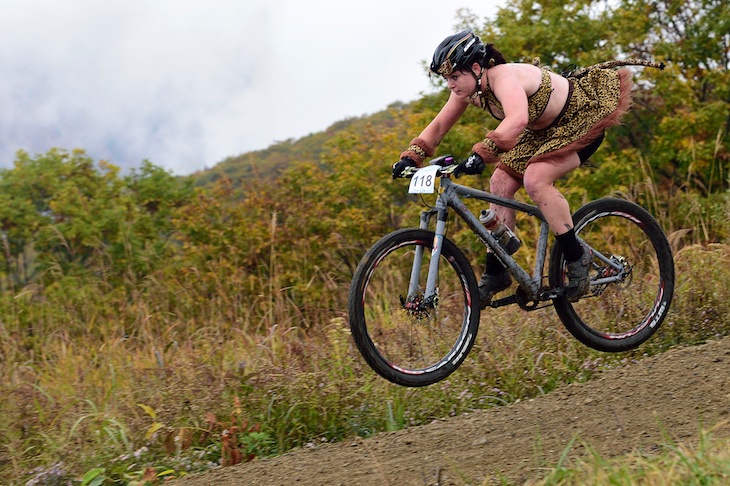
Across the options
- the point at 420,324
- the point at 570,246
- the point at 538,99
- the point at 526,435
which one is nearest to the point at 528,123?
the point at 538,99

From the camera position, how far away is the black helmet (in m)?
4.14

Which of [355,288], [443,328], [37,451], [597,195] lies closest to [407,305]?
[355,288]

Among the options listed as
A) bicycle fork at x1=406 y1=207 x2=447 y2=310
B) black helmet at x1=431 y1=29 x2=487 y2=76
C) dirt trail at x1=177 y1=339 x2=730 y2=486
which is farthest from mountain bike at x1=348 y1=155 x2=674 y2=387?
black helmet at x1=431 y1=29 x2=487 y2=76

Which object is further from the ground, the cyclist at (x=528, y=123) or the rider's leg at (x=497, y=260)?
the cyclist at (x=528, y=123)

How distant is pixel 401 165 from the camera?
14.7 feet

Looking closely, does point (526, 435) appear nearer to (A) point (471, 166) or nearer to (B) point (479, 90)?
(A) point (471, 166)

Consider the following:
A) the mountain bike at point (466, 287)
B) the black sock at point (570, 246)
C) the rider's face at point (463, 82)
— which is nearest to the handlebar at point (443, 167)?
the mountain bike at point (466, 287)

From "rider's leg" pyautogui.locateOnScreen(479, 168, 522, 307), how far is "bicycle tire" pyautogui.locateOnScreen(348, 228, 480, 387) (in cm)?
14

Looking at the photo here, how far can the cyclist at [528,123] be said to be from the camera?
4.14 m

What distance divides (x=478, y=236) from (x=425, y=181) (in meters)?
0.60

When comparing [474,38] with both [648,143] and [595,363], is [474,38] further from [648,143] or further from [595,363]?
[648,143]

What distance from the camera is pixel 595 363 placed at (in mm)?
5086

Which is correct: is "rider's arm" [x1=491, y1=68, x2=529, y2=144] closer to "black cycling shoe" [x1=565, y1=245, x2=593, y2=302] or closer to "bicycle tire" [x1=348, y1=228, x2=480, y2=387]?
"bicycle tire" [x1=348, y1=228, x2=480, y2=387]

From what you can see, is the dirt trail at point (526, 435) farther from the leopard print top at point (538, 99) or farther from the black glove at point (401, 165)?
the leopard print top at point (538, 99)
